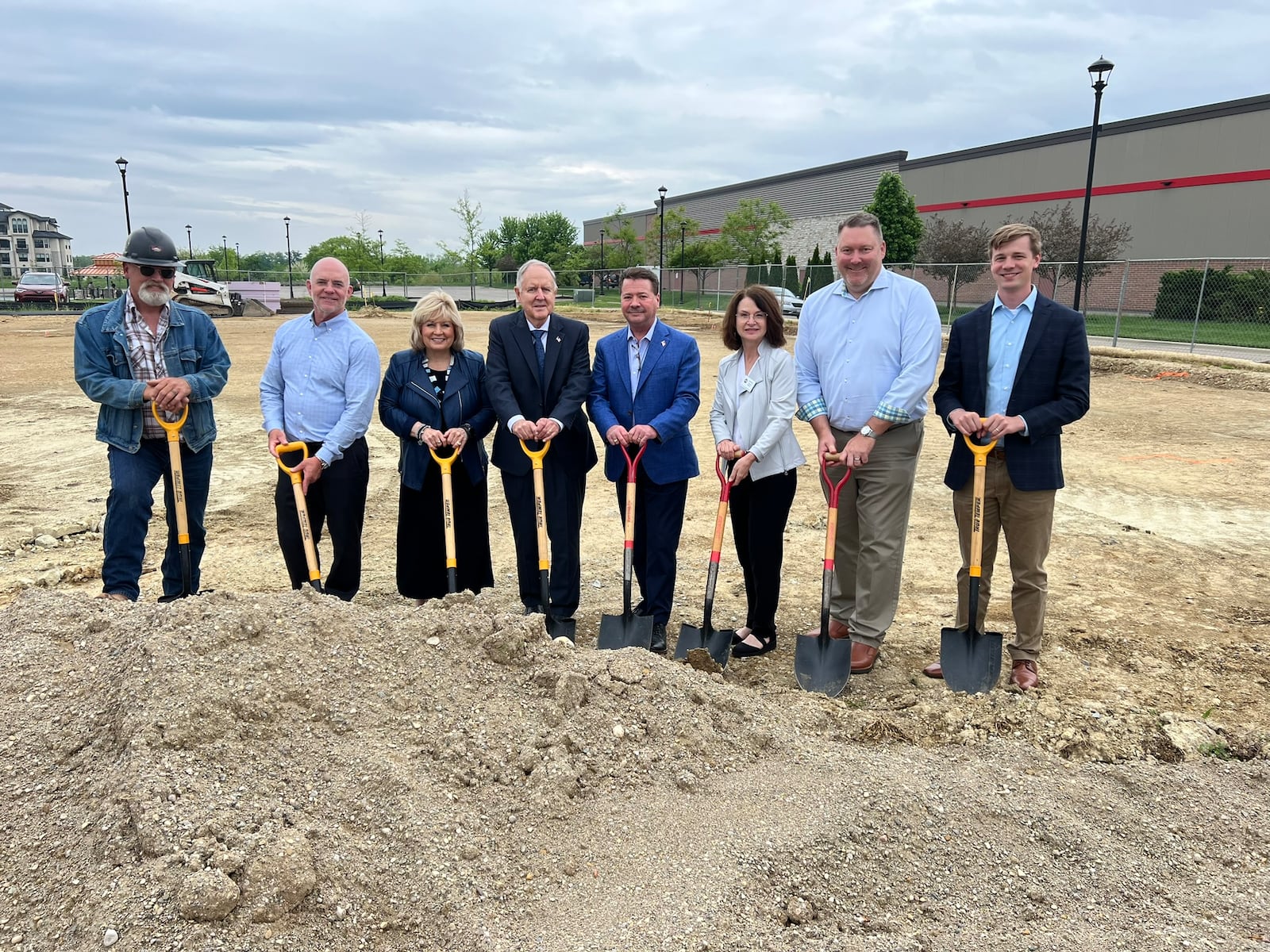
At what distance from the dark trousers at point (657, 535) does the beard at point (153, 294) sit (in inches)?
98.0

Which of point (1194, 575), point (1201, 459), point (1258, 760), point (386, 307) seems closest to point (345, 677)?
point (1258, 760)

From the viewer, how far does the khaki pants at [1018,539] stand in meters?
3.76

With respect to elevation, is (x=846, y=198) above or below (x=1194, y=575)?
above

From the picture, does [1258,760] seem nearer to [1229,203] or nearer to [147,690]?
[147,690]

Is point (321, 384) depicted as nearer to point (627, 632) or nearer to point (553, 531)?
point (553, 531)

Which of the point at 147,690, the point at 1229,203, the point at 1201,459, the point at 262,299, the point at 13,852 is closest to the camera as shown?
the point at 13,852

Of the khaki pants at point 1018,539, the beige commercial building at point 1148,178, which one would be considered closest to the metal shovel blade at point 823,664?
the khaki pants at point 1018,539

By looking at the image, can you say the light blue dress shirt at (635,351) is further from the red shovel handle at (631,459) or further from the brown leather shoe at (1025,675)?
the brown leather shoe at (1025,675)

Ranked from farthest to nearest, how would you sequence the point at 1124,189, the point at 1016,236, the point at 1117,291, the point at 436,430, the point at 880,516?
the point at 1124,189, the point at 1117,291, the point at 436,430, the point at 880,516, the point at 1016,236

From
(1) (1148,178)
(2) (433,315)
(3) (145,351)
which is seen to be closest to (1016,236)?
(2) (433,315)

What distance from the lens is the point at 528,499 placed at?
4352 mm

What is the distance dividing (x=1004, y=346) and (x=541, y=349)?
2234mm

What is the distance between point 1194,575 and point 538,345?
4621 millimetres

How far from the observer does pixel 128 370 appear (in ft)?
13.6
